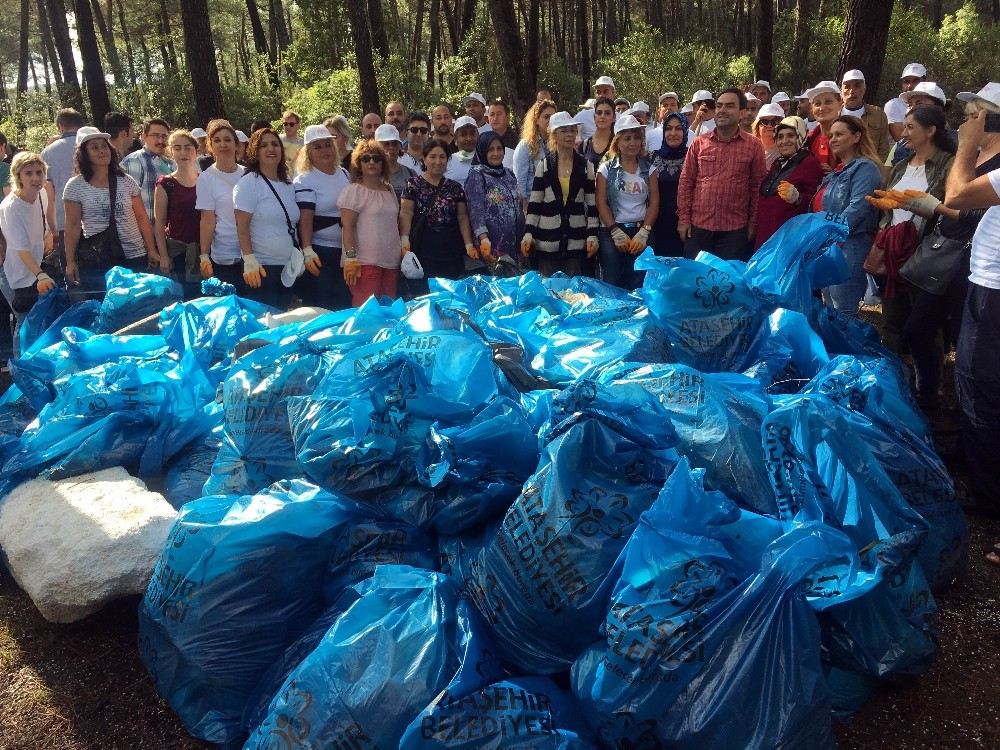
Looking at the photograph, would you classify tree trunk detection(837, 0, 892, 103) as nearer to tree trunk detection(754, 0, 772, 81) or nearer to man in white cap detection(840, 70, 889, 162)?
man in white cap detection(840, 70, 889, 162)

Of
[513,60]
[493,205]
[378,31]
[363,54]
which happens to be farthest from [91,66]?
[493,205]

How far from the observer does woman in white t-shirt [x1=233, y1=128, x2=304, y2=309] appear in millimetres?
5125

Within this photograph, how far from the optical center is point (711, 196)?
5578 mm

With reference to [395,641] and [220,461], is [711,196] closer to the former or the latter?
[220,461]

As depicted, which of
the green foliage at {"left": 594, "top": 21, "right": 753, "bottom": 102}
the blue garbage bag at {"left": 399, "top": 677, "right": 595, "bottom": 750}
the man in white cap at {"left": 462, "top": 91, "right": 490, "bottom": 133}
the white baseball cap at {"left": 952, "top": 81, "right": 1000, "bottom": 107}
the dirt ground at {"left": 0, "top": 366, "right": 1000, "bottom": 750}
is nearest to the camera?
the blue garbage bag at {"left": 399, "top": 677, "right": 595, "bottom": 750}

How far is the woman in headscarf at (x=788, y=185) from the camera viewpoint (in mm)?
5340

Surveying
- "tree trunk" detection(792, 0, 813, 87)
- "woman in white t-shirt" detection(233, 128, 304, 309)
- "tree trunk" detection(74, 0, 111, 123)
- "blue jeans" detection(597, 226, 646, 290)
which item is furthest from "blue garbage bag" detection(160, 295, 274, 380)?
"tree trunk" detection(792, 0, 813, 87)

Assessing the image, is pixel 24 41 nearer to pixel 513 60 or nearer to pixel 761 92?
pixel 513 60

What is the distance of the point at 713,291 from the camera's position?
366 centimetres

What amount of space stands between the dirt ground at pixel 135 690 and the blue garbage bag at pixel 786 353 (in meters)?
0.94

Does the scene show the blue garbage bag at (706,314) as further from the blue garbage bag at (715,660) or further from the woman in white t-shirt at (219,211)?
the woman in white t-shirt at (219,211)

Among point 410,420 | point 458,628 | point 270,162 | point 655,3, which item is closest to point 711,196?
point 270,162

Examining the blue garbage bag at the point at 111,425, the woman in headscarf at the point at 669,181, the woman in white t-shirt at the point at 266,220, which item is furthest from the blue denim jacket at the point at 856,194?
the blue garbage bag at the point at 111,425

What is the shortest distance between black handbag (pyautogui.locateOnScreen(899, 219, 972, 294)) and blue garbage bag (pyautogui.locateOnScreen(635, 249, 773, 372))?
103cm
